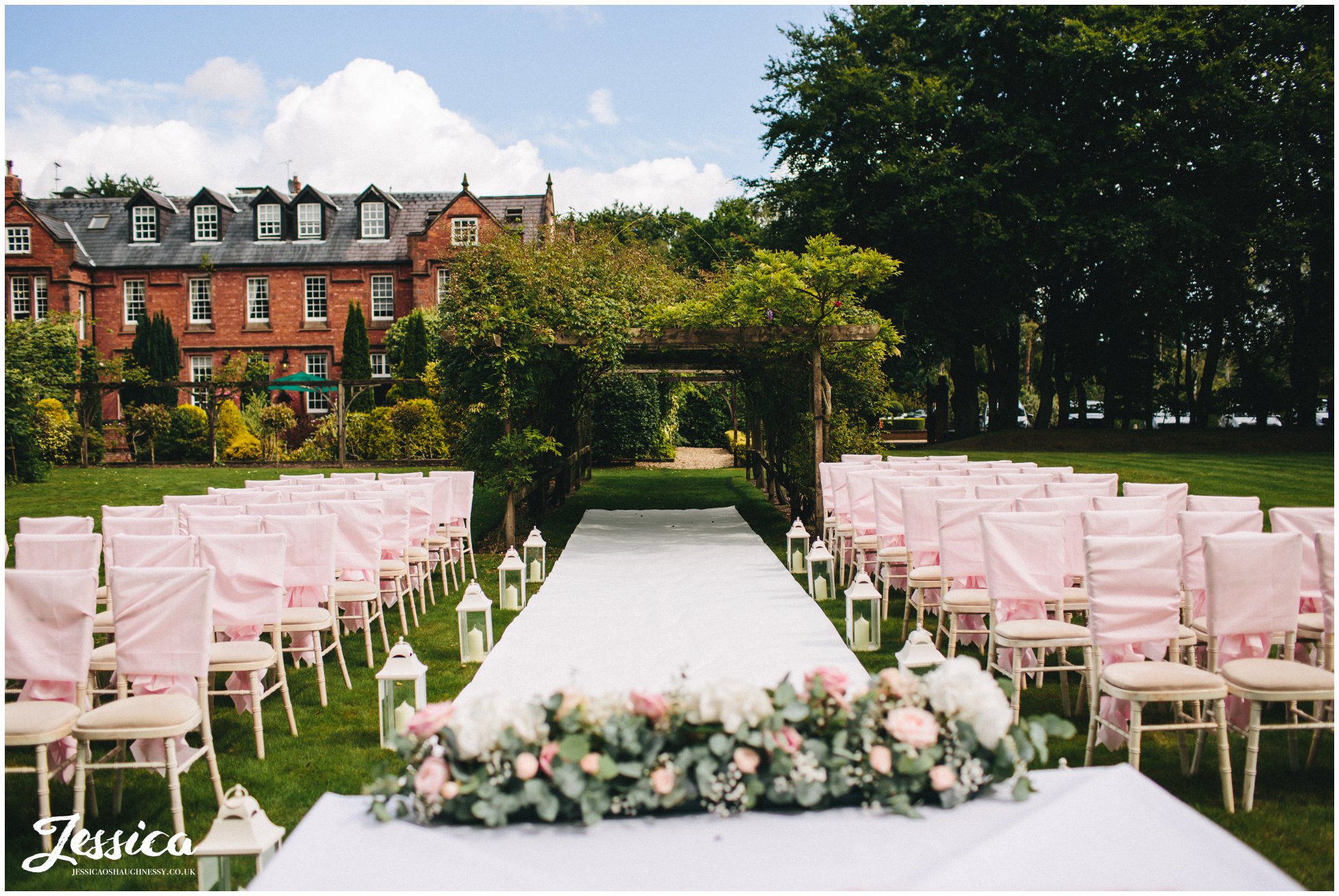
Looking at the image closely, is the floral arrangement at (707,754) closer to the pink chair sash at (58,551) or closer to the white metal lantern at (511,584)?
the pink chair sash at (58,551)

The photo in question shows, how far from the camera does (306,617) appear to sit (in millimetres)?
5520

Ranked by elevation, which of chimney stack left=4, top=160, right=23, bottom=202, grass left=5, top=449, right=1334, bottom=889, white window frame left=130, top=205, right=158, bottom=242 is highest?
chimney stack left=4, top=160, right=23, bottom=202

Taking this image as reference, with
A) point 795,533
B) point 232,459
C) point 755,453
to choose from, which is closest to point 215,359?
point 232,459

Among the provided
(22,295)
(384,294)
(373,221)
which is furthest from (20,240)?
(384,294)

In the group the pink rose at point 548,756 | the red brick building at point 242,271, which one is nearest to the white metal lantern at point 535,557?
the pink rose at point 548,756

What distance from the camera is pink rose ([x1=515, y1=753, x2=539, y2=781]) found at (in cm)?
229

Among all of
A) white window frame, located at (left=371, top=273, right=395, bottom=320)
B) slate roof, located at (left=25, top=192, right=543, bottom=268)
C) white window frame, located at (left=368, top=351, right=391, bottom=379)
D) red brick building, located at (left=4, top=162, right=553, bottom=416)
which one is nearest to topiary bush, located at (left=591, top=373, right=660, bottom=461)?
slate roof, located at (left=25, top=192, right=543, bottom=268)

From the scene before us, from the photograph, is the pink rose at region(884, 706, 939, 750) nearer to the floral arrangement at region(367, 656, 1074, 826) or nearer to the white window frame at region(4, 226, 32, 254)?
the floral arrangement at region(367, 656, 1074, 826)

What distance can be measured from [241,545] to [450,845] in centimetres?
338

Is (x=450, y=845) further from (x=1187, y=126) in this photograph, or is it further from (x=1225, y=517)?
(x=1187, y=126)

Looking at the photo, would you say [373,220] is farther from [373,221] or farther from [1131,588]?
[1131,588]

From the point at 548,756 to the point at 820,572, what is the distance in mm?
6237

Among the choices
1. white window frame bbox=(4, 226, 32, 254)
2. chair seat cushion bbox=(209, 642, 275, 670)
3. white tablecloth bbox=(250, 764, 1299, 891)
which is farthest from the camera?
white window frame bbox=(4, 226, 32, 254)

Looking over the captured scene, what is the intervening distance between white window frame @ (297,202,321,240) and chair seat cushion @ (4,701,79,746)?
1299 inches
